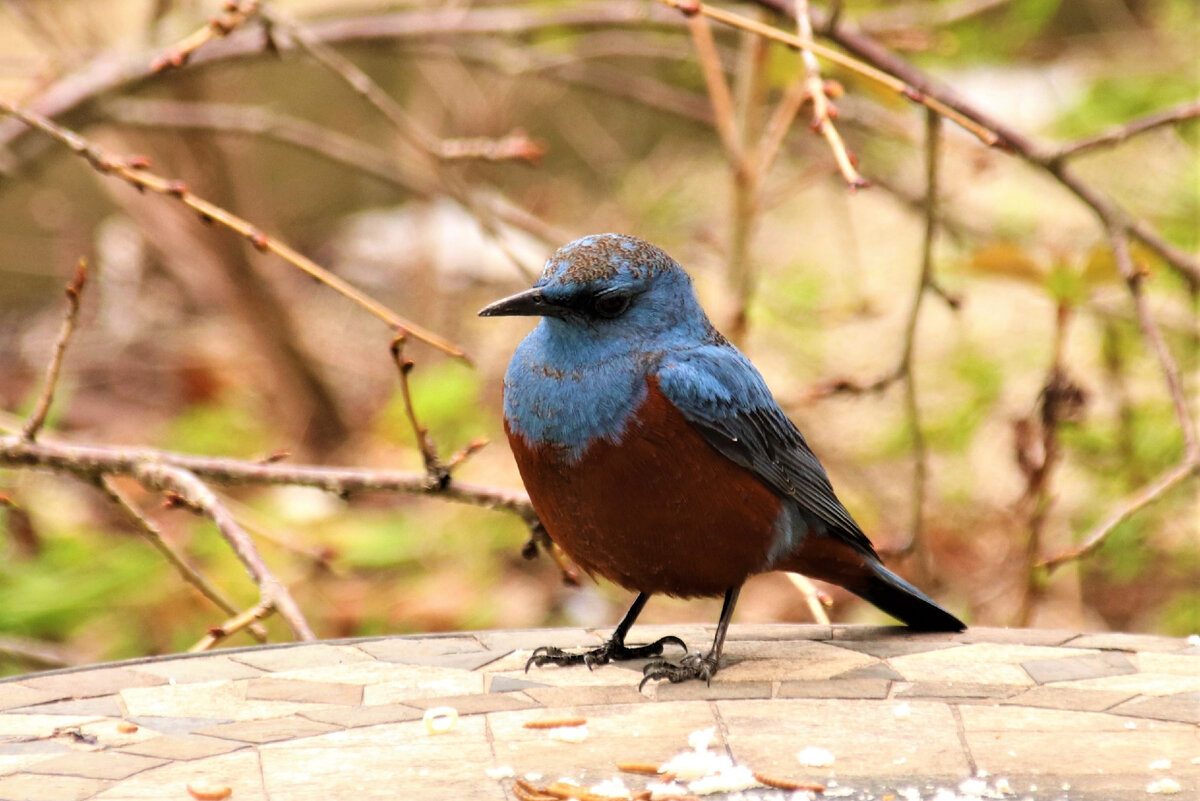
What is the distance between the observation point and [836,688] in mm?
2514

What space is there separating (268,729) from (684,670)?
0.75m

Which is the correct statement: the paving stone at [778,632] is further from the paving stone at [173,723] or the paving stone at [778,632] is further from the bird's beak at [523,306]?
the paving stone at [173,723]

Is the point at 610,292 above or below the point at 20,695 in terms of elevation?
above

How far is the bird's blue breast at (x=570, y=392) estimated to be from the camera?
2633 millimetres

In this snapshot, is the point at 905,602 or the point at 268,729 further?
the point at 905,602

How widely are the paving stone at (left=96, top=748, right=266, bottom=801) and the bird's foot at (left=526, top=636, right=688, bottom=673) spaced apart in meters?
0.65

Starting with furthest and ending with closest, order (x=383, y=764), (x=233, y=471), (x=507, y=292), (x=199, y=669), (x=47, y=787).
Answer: (x=507, y=292) < (x=233, y=471) < (x=199, y=669) < (x=383, y=764) < (x=47, y=787)

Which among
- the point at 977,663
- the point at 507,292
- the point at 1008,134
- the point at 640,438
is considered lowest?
the point at 977,663

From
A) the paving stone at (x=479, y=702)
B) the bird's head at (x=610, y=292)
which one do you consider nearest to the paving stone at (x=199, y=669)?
the paving stone at (x=479, y=702)

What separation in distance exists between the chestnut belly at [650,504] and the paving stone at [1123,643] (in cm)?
66

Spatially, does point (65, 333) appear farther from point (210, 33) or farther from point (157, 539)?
point (210, 33)

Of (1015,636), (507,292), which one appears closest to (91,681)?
(1015,636)

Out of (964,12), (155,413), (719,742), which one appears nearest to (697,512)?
(719,742)

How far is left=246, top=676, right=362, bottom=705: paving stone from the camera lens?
2.42 metres
